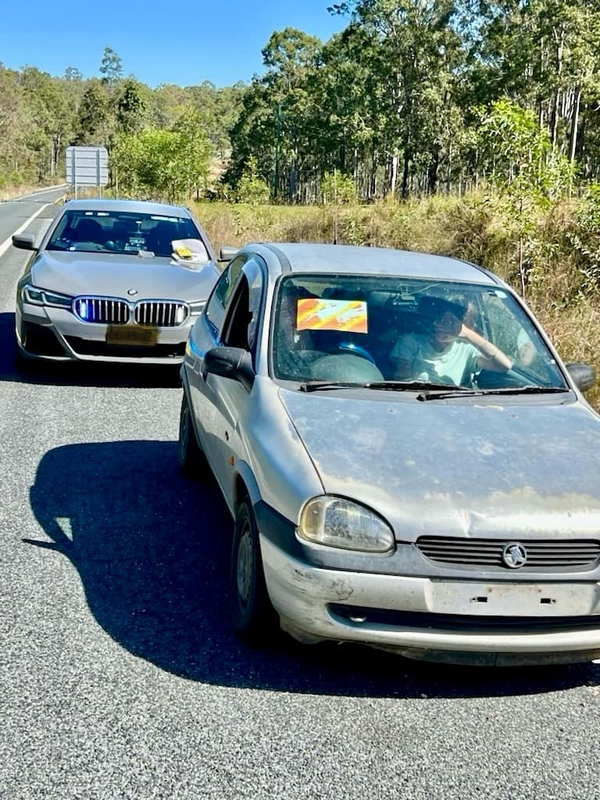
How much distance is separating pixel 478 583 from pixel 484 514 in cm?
24

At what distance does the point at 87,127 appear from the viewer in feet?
369

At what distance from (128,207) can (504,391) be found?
6898mm

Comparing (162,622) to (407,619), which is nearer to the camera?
(407,619)

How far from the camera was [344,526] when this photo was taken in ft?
9.88

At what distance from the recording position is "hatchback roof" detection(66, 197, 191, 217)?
9812mm

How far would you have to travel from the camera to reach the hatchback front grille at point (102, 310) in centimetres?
793

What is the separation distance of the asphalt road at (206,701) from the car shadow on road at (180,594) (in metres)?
0.01

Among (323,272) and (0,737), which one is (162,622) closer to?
(0,737)

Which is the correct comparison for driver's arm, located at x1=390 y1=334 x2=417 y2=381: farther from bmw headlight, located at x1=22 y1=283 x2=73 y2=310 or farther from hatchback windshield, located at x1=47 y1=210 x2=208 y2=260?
hatchback windshield, located at x1=47 y1=210 x2=208 y2=260

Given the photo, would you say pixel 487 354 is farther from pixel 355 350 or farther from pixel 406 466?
pixel 406 466

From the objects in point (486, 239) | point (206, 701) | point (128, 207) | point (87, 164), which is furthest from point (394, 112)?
point (206, 701)

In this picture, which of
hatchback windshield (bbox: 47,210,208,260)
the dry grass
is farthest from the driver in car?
hatchback windshield (bbox: 47,210,208,260)

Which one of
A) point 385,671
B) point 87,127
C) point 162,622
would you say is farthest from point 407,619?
point 87,127

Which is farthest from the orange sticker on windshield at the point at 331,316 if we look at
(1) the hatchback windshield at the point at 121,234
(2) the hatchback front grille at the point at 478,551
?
(1) the hatchback windshield at the point at 121,234
